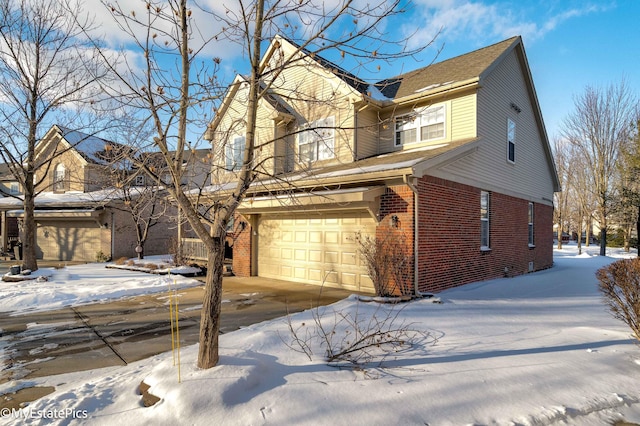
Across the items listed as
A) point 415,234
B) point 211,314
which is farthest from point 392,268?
point 211,314

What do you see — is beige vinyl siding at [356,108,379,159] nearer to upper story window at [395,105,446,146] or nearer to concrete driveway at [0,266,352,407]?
upper story window at [395,105,446,146]

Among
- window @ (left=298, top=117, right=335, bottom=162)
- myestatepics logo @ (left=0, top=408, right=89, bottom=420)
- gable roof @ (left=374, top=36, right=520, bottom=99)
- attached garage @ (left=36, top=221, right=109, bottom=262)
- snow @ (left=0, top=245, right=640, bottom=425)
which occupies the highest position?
gable roof @ (left=374, top=36, right=520, bottom=99)

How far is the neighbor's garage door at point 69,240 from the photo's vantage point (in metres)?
18.5

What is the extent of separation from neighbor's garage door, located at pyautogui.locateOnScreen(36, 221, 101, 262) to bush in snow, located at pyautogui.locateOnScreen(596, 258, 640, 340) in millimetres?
20496

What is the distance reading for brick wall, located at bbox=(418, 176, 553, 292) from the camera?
8.66 meters

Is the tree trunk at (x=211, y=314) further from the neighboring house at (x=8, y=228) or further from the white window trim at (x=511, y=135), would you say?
the neighboring house at (x=8, y=228)

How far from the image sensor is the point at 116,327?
6.46m

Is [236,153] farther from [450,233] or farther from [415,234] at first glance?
[450,233]

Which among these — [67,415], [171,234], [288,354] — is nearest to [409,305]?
[288,354]

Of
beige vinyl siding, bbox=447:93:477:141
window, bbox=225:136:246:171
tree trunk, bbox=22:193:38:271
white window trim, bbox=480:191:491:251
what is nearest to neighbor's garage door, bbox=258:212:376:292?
window, bbox=225:136:246:171

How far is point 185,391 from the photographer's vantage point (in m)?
3.35

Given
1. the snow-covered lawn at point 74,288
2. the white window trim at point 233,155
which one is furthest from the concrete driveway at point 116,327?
the white window trim at point 233,155

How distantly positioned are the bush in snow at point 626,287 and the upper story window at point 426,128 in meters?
6.56

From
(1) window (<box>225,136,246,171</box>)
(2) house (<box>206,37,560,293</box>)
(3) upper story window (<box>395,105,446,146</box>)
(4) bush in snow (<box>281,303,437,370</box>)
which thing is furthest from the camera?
(3) upper story window (<box>395,105,446,146</box>)
